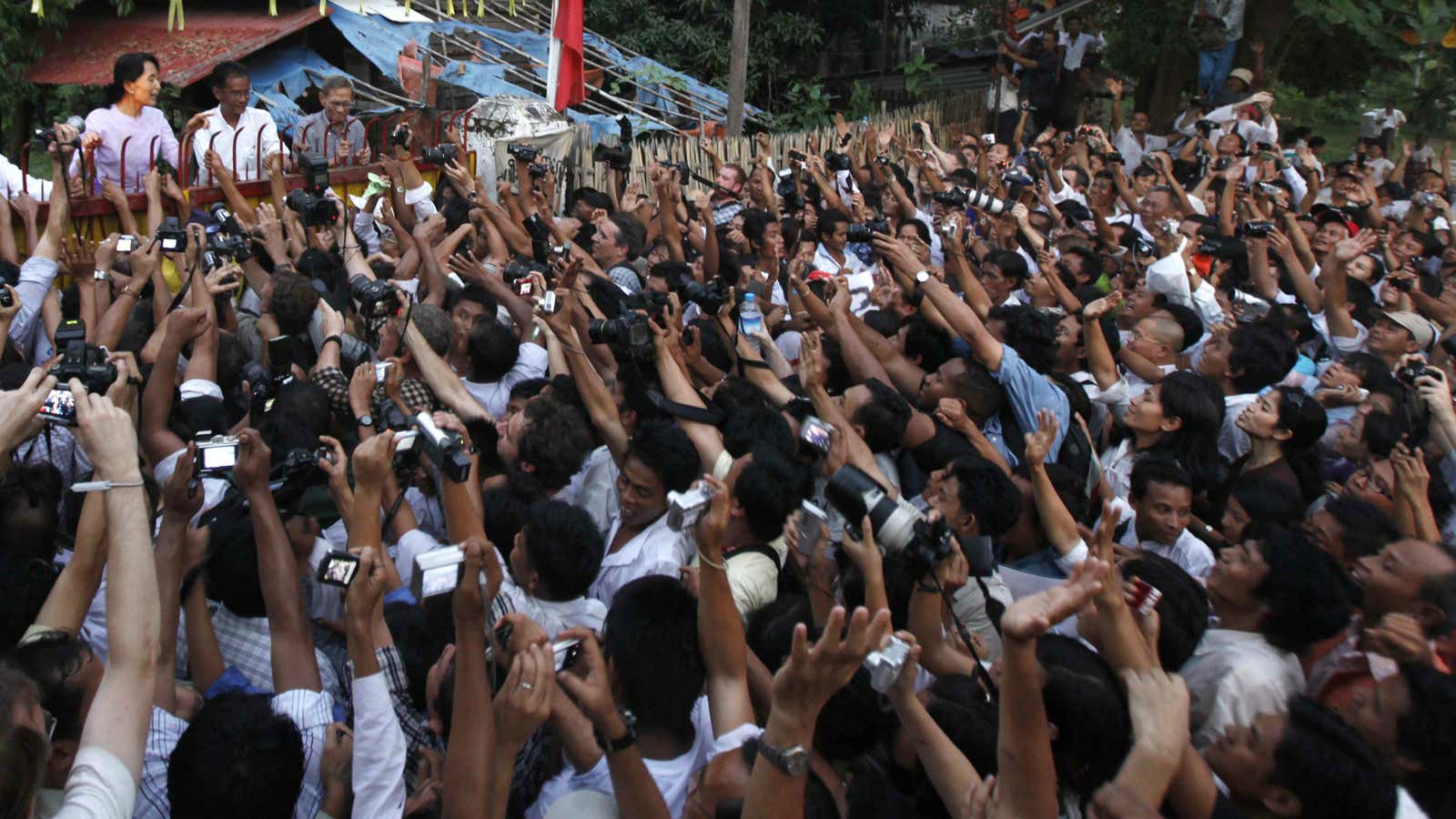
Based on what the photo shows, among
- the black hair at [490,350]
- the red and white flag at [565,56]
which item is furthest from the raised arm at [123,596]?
the red and white flag at [565,56]

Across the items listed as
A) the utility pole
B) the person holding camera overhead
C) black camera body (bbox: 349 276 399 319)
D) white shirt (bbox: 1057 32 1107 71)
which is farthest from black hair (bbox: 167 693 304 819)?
white shirt (bbox: 1057 32 1107 71)

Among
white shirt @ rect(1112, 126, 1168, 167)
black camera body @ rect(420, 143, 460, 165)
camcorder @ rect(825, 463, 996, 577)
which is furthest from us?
white shirt @ rect(1112, 126, 1168, 167)

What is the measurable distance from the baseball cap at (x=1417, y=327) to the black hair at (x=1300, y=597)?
11.5 ft

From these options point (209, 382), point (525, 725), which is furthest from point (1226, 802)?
point (209, 382)

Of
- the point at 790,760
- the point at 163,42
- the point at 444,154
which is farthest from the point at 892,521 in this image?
the point at 163,42

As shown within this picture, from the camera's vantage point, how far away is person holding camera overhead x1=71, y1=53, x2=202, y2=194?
21.2 feet

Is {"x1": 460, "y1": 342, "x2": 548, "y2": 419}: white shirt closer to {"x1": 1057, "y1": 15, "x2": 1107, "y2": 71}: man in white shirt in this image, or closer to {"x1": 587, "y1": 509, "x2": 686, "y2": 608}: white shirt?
{"x1": 587, "y1": 509, "x2": 686, "y2": 608}: white shirt

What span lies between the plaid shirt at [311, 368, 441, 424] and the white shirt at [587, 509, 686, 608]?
0.95 meters

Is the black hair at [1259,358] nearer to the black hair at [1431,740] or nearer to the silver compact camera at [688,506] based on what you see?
the black hair at [1431,740]

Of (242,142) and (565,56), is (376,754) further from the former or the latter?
(565,56)

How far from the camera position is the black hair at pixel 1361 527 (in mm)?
3244

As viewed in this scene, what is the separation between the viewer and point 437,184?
8195 mm

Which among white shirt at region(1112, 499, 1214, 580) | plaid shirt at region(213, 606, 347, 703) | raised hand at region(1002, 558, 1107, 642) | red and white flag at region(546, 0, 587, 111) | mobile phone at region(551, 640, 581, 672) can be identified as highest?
red and white flag at region(546, 0, 587, 111)

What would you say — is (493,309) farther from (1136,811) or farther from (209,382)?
(1136,811)
